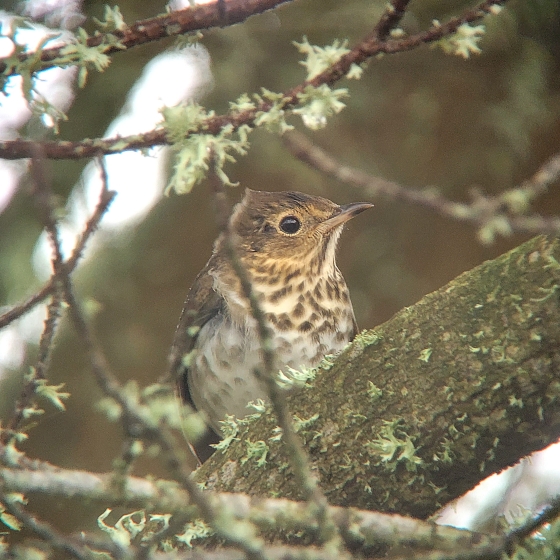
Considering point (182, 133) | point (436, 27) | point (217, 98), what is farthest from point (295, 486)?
point (217, 98)

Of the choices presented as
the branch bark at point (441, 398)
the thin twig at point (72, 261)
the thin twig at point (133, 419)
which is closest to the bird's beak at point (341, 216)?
the branch bark at point (441, 398)

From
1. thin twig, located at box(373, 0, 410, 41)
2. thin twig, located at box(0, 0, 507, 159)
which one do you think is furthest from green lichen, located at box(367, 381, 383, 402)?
thin twig, located at box(373, 0, 410, 41)

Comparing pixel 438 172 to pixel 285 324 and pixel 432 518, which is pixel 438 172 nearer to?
pixel 285 324

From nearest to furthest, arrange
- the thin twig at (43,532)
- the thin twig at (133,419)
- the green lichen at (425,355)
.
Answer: the thin twig at (133,419) < the thin twig at (43,532) < the green lichen at (425,355)

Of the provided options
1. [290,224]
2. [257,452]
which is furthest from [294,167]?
[257,452]

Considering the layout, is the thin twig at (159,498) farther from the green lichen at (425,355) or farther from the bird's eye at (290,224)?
the bird's eye at (290,224)

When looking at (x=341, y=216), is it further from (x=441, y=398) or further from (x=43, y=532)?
(x=43, y=532)
